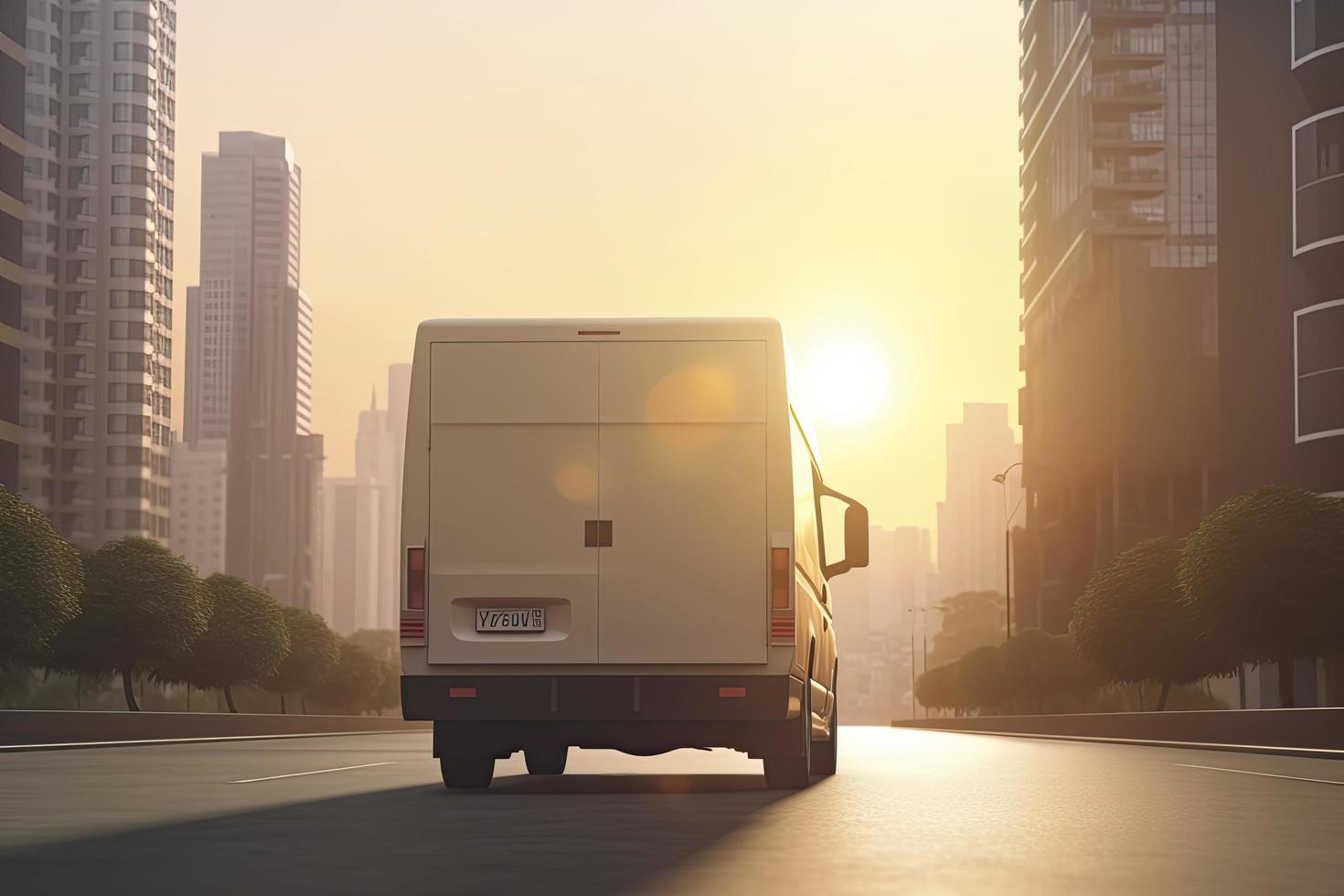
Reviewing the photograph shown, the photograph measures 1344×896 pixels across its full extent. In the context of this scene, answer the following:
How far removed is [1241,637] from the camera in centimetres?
4331

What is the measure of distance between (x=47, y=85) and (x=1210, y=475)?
89.0 metres

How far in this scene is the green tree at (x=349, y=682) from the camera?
275ft

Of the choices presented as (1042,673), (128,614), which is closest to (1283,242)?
(1042,673)

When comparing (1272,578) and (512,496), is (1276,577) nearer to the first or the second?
(1272,578)

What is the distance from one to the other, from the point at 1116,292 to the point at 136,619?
6993 centimetres

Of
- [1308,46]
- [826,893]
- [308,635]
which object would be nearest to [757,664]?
[826,893]

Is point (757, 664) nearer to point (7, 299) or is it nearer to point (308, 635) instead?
point (308, 635)

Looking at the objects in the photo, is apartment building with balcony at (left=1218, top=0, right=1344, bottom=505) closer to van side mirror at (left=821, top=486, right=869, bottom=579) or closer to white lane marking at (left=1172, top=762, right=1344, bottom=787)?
white lane marking at (left=1172, top=762, right=1344, bottom=787)

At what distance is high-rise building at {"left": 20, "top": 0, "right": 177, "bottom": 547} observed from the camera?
13225 centimetres

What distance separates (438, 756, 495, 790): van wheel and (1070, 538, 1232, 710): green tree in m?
41.3

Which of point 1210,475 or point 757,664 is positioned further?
point 1210,475

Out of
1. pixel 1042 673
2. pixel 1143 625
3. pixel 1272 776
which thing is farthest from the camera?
pixel 1042 673

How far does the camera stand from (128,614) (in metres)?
46.1

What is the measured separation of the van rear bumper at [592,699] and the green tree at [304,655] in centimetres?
5662
